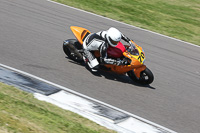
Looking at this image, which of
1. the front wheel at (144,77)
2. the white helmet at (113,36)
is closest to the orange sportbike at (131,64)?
the front wheel at (144,77)

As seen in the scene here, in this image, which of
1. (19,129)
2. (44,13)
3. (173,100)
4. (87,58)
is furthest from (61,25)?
(19,129)

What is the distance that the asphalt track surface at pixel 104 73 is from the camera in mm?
7934

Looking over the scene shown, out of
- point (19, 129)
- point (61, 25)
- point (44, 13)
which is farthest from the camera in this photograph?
point (44, 13)

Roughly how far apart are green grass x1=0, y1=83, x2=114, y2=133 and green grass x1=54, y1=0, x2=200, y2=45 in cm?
821

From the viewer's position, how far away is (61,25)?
12406 millimetres

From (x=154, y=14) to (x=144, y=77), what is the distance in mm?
7576

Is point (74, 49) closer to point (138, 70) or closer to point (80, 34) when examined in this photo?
point (80, 34)

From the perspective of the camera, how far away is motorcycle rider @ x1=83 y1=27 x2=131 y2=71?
8.56 metres

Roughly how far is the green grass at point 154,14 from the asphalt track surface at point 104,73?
2.91 ft

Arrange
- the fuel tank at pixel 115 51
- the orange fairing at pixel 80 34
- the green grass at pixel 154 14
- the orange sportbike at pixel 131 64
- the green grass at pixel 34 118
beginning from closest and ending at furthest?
the green grass at pixel 34 118 < the orange sportbike at pixel 131 64 < the fuel tank at pixel 115 51 < the orange fairing at pixel 80 34 < the green grass at pixel 154 14

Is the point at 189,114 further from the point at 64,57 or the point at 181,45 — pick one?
the point at 181,45

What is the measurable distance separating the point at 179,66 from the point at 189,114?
10.3ft

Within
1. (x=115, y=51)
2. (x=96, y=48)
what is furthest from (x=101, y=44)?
(x=115, y=51)

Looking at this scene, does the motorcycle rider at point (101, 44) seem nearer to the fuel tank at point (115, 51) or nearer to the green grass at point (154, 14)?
the fuel tank at point (115, 51)
